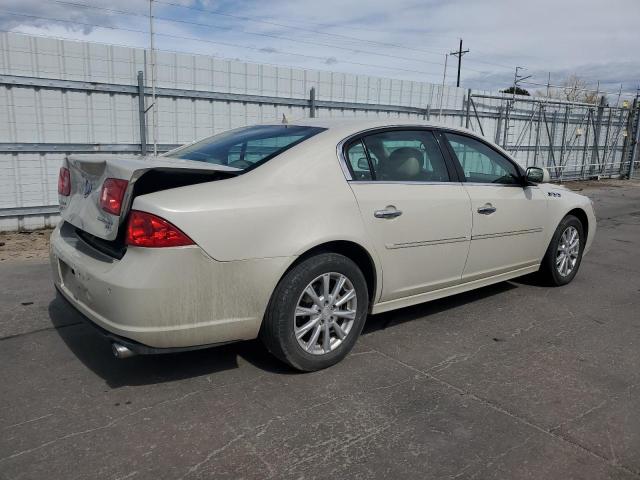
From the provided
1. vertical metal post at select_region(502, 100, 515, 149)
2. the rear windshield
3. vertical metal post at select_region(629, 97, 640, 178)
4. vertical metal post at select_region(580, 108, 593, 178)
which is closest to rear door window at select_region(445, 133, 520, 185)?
the rear windshield

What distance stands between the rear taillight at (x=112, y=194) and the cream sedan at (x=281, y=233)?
0.04 feet

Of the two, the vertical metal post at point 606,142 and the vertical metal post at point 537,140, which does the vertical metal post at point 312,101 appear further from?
the vertical metal post at point 606,142

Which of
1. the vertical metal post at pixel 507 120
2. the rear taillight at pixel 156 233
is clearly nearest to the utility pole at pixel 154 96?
the rear taillight at pixel 156 233

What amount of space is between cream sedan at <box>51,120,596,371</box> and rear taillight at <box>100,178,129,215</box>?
11 millimetres

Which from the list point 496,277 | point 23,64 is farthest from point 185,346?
point 23,64

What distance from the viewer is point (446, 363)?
364 cm

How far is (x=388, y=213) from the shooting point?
3.63m

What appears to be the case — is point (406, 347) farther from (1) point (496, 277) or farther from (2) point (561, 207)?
(2) point (561, 207)

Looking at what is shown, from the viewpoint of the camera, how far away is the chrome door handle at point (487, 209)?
168 inches

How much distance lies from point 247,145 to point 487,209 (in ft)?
6.36

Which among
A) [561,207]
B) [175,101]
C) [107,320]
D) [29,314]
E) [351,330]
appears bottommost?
[29,314]

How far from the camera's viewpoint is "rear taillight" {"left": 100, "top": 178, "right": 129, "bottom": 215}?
2.91 metres

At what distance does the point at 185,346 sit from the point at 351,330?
110 centimetres

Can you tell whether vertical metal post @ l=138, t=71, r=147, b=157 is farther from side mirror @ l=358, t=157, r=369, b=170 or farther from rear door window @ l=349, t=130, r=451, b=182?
side mirror @ l=358, t=157, r=369, b=170
